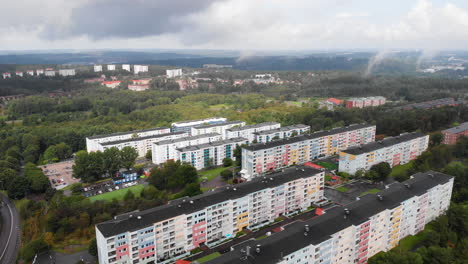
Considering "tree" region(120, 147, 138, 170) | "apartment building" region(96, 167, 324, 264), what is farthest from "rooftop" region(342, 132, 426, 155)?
"tree" region(120, 147, 138, 170)

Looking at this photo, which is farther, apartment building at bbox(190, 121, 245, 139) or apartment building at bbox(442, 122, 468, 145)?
apartment building at bbox(190, 121, 245, 139)

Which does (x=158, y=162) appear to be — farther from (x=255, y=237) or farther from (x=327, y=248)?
(x=327, y=248)

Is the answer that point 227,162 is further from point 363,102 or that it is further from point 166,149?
point 363,102

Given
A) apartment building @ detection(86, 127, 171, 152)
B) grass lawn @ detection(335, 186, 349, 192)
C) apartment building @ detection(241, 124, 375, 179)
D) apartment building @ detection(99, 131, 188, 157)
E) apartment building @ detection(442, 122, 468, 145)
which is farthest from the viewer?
apartment building @ detection(86, 127, 171, 152)

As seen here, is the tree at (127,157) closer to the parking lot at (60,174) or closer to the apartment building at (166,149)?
the apartment building at (166,149)

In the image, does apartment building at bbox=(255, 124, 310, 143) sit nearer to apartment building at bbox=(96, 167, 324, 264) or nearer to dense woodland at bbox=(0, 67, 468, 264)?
dense woodland at bbox=(0, 67, 468, 264)

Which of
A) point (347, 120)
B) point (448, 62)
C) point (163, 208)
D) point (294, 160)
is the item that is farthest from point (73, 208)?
point (448, 62)
